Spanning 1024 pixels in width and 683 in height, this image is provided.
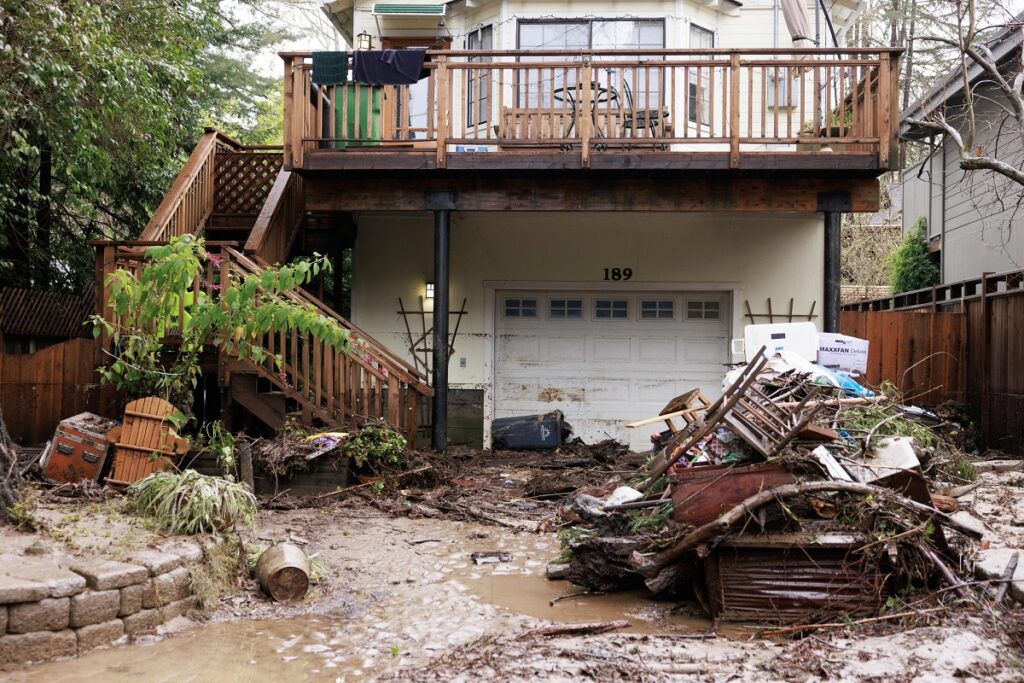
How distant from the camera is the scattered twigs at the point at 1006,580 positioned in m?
4.88

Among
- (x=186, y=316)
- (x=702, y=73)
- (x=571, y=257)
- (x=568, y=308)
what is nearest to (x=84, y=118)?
(x=186, y=316)

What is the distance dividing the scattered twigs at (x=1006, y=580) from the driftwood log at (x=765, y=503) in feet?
1.15

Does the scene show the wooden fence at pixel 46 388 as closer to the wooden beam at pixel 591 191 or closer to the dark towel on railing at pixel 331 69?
the wooden beam at pixel 591 191

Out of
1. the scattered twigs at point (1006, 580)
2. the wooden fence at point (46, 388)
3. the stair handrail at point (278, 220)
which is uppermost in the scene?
the stair handrail at point (278, 220)

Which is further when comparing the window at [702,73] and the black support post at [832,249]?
the window at [702,73]

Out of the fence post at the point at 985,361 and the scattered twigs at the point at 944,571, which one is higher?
the fence post at the point at 985,361

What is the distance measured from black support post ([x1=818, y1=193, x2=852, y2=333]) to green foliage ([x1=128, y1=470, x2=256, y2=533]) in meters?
7.19

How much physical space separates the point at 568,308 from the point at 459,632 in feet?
26.0

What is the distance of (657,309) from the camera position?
12.7m

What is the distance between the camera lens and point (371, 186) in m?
10.8

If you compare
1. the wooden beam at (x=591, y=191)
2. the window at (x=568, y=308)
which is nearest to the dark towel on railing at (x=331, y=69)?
the wooden beam at (x=591, y=191)

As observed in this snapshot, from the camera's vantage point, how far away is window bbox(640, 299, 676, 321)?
12.6m

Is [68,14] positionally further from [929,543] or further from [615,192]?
[929,543]

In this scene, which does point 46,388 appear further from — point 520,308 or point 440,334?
point 520,308
